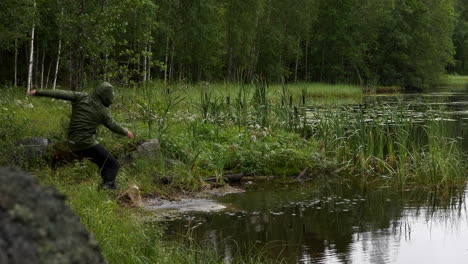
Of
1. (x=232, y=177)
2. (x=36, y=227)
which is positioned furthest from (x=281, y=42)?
(x=36, y=227)

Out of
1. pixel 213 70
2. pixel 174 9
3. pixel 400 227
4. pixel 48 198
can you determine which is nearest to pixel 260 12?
pixel 213 70

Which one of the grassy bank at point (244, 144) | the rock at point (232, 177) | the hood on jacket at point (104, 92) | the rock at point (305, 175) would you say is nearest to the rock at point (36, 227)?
the grassy bank at point (244, 144)

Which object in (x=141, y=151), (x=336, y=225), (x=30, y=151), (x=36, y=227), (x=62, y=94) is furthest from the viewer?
(x=141, y=151)

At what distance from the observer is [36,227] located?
3.94ft

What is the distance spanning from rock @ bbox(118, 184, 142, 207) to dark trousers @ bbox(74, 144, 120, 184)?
25 cm

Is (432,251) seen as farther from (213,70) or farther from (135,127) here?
(213,70)

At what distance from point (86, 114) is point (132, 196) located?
135 centimetres

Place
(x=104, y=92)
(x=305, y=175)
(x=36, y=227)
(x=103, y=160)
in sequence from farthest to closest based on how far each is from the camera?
(x=305, y=175)
(x=103, y=160)
(x=104, y=92)
(x=36, y=227)

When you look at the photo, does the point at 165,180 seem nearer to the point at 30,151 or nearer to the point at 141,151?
the point at 141,151

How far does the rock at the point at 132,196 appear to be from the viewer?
841cm

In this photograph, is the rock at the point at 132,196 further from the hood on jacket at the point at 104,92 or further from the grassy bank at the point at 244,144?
the hood on jacket at the point at 104,92

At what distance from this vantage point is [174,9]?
35.6 metres

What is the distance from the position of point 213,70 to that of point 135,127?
3434cm

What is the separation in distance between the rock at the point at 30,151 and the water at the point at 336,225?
2650 millimetres
